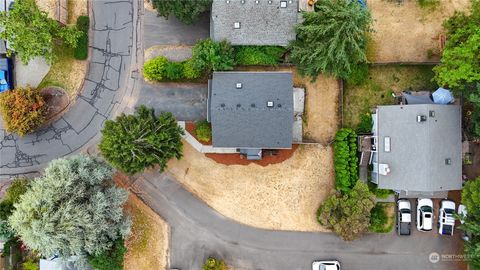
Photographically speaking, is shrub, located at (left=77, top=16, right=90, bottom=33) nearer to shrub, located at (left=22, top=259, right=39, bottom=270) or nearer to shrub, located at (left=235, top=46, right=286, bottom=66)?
shrub, located at (left=235, top=46, right=286, bottom=66)

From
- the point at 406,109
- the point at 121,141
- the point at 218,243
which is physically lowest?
the point at 218,243

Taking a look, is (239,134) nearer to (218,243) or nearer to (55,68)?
(218,243)

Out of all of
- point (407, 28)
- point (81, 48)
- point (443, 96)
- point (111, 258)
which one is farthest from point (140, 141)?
point (407, 28)

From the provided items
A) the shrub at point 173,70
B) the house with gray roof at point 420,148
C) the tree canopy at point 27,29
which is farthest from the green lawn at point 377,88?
the tree canopy at point 27,29

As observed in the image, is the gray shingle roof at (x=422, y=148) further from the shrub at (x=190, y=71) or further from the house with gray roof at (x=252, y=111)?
the shrub at (x=190, y=71)

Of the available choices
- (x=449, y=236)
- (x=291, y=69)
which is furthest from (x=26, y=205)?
(x=449, y=236)
